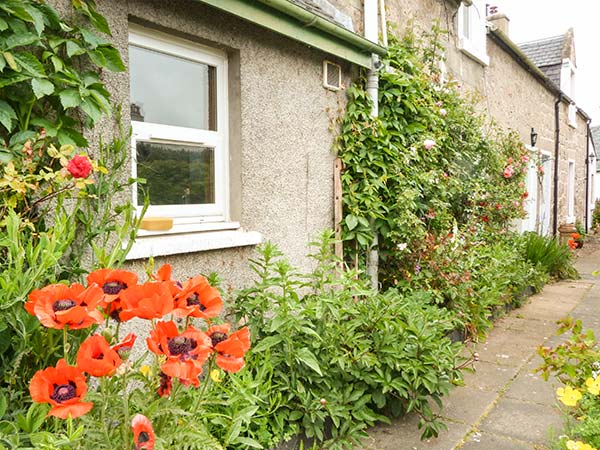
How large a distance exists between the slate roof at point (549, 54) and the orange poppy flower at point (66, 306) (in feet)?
51.2

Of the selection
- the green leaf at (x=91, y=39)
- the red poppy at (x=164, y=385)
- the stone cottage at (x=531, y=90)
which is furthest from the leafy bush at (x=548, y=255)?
the red poppy at (x=164, y=385)

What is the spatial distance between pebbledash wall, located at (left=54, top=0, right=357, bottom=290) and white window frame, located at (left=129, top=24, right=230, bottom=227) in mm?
56

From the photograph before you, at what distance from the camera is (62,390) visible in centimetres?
147

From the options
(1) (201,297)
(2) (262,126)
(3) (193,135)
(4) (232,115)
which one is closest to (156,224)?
(3) (193,135)

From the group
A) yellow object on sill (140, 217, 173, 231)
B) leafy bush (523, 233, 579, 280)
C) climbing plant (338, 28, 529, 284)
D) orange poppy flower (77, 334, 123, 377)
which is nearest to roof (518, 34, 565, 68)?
leafy bush (523, 233, 579, 280)

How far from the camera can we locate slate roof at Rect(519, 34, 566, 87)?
48.9 ft

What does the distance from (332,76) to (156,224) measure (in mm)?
2375

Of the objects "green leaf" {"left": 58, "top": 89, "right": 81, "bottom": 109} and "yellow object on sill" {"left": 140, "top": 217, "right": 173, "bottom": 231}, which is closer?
"green leaf" {"left": 58, "top": 89, "right": 81, "bottom": 109}

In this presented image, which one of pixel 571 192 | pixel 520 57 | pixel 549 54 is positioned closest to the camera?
pixel 520 57

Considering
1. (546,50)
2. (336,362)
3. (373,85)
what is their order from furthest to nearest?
(546,50) → (373,85) → (336,362)

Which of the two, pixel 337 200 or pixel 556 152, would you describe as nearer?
pixel 337 200

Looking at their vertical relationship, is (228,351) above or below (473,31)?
below

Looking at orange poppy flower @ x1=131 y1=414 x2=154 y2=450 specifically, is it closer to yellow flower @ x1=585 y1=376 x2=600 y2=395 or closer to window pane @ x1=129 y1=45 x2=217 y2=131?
yellow flower @ x1=585 y1=376 x2=600 y2=395

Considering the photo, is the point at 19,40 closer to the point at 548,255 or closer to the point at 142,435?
the point at 142,435
